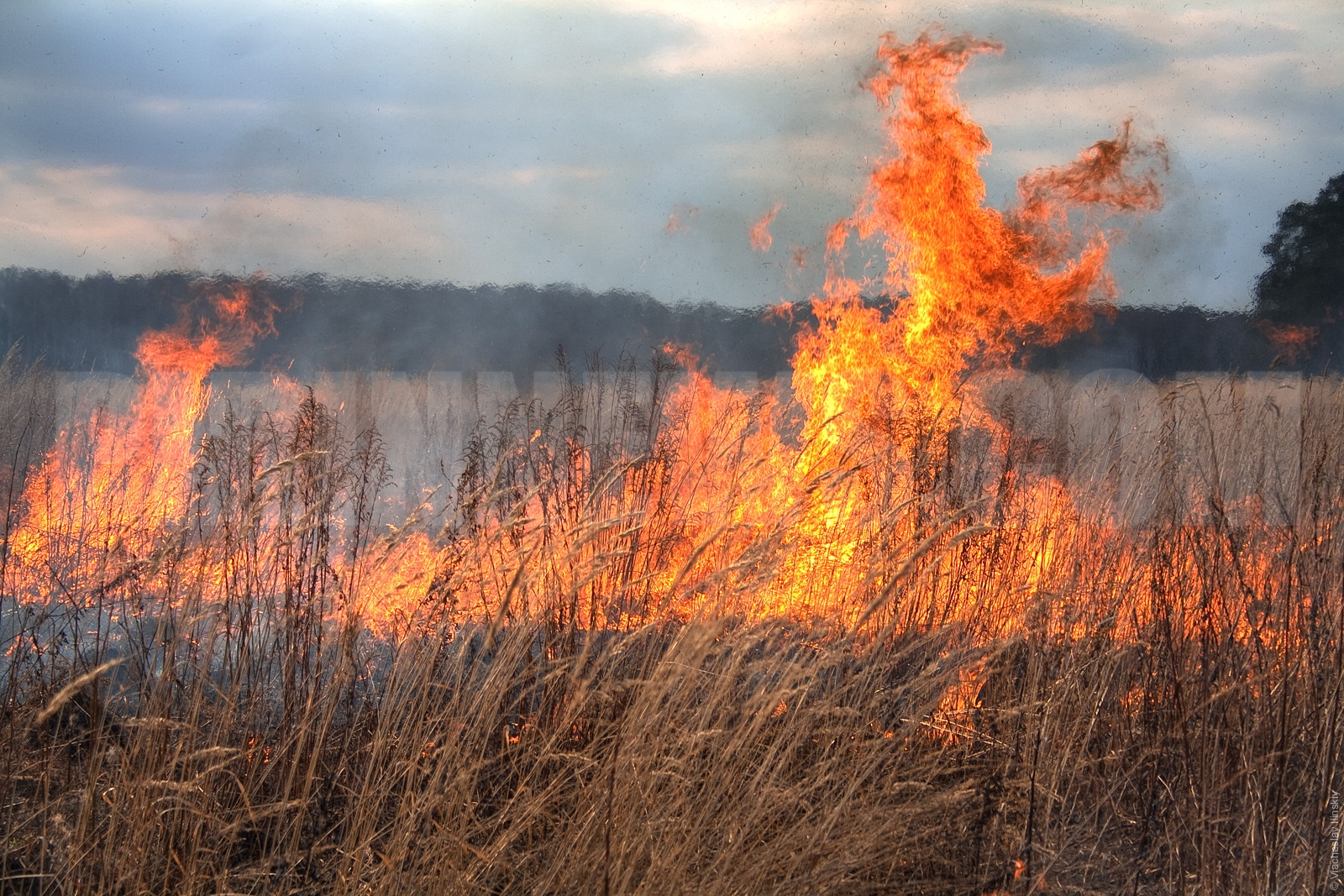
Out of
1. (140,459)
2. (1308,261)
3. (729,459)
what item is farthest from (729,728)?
(1308,261)

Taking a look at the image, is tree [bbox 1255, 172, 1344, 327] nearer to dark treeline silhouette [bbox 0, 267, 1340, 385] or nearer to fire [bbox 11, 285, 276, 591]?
dark treeline silhouette [bbox 0, 267, 1340, 385]

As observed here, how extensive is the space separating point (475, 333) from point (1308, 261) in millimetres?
8664

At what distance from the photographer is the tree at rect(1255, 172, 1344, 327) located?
32.9 feet

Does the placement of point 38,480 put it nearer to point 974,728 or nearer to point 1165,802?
point 974,728

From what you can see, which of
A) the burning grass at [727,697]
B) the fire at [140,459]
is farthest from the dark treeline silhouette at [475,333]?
the burning grass at [727,697]

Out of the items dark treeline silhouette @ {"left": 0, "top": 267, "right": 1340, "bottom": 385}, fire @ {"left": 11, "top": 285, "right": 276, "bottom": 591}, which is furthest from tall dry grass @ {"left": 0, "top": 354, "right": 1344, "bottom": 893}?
dark treeline silhouette @ {"left": 0, "top": 267, "right": 1340, "bottom": 385}

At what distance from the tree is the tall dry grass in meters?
7.04

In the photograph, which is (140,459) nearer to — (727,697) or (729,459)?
(729,459)

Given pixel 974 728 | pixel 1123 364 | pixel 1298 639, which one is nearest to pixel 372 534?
pixel 974 728

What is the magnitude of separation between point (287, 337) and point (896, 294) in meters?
5.57

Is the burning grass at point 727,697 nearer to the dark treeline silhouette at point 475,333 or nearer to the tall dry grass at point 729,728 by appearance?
the tall dry grass at point 729,728

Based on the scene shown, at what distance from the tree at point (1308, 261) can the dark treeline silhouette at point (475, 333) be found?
354 mm

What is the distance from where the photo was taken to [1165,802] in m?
2.91

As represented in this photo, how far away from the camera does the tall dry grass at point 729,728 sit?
227 cm
